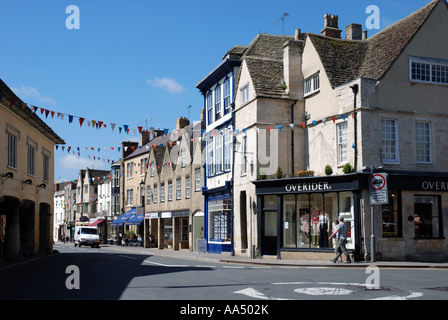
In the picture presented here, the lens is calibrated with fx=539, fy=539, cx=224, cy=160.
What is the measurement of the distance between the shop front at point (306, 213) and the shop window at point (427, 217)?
9.33 feet

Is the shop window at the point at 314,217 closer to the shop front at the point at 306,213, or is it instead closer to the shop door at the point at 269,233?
the shop front at the point at 306,213

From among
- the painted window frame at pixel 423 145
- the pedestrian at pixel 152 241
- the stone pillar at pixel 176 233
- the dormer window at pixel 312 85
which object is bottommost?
the pedestrian at pixel 152 241

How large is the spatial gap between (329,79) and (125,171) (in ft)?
141

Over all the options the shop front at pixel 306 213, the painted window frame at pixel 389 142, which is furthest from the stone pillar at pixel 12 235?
the painted window frame at pixel 389 142

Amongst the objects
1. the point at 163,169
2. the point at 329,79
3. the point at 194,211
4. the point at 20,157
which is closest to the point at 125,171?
the point at 163,169

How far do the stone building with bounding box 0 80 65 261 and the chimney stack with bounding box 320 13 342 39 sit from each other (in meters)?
16.4

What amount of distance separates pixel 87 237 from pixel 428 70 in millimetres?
37875

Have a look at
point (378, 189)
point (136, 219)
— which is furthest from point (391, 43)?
point (136, 219)

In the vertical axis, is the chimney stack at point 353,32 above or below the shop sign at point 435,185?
above

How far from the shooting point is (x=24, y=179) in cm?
2631

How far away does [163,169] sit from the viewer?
47406 millimetres

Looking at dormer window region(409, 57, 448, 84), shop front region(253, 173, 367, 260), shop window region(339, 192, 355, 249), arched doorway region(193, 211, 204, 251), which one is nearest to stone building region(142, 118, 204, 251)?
arched doorway region(193, 211, 204, 251)

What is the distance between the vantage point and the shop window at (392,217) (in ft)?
75.3

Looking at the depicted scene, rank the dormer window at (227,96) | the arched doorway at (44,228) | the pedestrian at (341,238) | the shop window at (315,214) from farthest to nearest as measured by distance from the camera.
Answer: the arched doorway at (44,228), the dormer window at (227,96), the shop window at (315,214), the pedestrian at (341,238)
